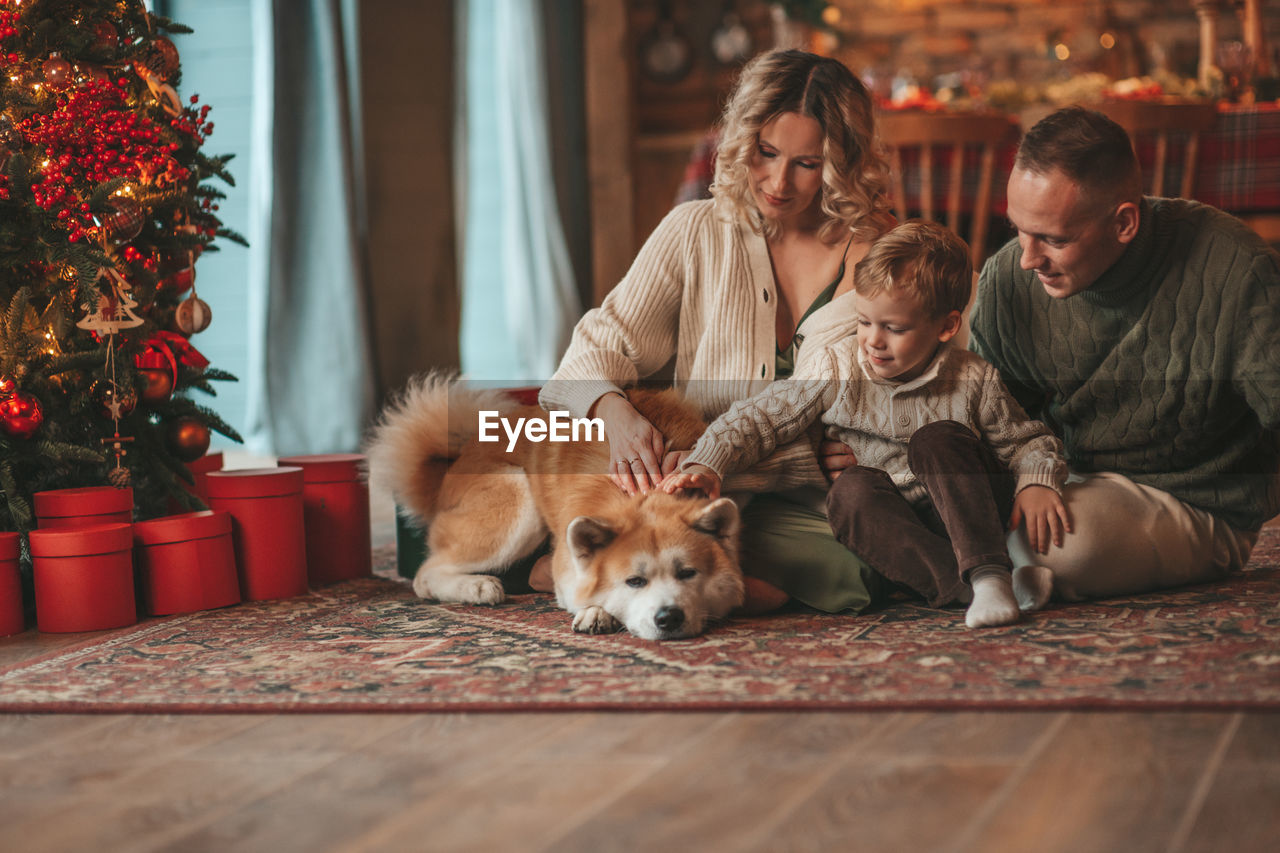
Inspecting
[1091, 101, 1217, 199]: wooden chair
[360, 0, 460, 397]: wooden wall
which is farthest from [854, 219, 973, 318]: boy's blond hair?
[360, 0, 460, 397]: wooden wall

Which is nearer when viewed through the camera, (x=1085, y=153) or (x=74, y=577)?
(x=1085, y=153)

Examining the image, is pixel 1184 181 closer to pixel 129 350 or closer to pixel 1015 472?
pixel 1015 472

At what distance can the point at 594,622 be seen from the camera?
1906mm

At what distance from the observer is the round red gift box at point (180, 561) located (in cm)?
213

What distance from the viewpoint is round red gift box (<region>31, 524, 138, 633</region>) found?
202 centimetres

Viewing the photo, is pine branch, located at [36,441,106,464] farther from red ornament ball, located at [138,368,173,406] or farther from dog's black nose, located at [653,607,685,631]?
dog's black nose, located at [653,607,685,631]

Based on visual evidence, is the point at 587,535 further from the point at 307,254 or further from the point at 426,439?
the point at 307,254

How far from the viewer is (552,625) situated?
1.98 meters

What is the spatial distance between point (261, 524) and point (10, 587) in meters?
0.42

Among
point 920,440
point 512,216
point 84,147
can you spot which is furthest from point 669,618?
point 512,216

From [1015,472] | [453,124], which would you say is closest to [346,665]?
[1015,472]

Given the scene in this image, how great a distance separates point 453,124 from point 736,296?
3.24 metres

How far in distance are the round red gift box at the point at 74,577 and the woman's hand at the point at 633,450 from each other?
0.85 meters

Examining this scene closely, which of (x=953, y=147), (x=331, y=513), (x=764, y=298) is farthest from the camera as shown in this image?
(x=953, y=147)
